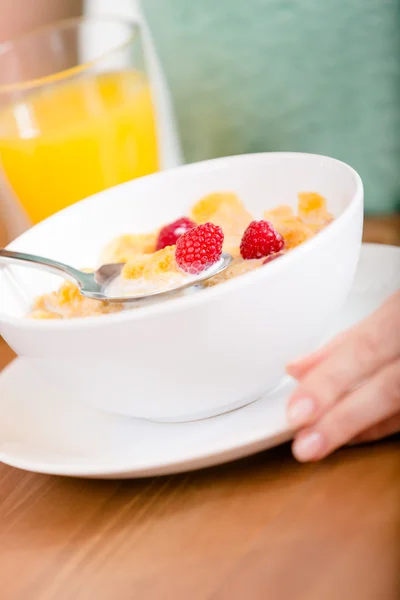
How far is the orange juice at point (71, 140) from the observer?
968 mm

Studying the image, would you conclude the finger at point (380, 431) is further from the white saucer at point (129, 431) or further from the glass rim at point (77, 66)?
the glass rim at point (77, 66)

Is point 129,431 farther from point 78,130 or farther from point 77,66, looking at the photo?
point 77,66

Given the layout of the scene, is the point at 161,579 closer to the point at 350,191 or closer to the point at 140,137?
the point at 350,191

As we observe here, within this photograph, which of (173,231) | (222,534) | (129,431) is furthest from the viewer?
(173,231)

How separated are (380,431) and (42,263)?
→ 1.09ft

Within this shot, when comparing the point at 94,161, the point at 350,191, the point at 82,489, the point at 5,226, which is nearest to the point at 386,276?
the point at 350,191

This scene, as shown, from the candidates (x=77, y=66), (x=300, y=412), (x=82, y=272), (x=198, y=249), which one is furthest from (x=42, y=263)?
(x=77, y=66)

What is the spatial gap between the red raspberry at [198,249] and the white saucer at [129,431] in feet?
0.39

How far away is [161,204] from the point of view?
78 centimetres

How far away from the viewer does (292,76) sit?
954 mm

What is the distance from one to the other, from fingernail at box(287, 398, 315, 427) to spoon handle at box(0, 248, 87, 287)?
9.9 inches

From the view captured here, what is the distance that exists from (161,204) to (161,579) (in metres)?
0.42

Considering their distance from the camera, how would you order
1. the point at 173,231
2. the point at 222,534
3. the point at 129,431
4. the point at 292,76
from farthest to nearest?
the point at 292,76 < the point at 173,231 < the point at 129,431 < the point at 222,534

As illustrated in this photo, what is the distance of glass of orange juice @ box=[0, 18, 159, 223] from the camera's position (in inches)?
37.7
